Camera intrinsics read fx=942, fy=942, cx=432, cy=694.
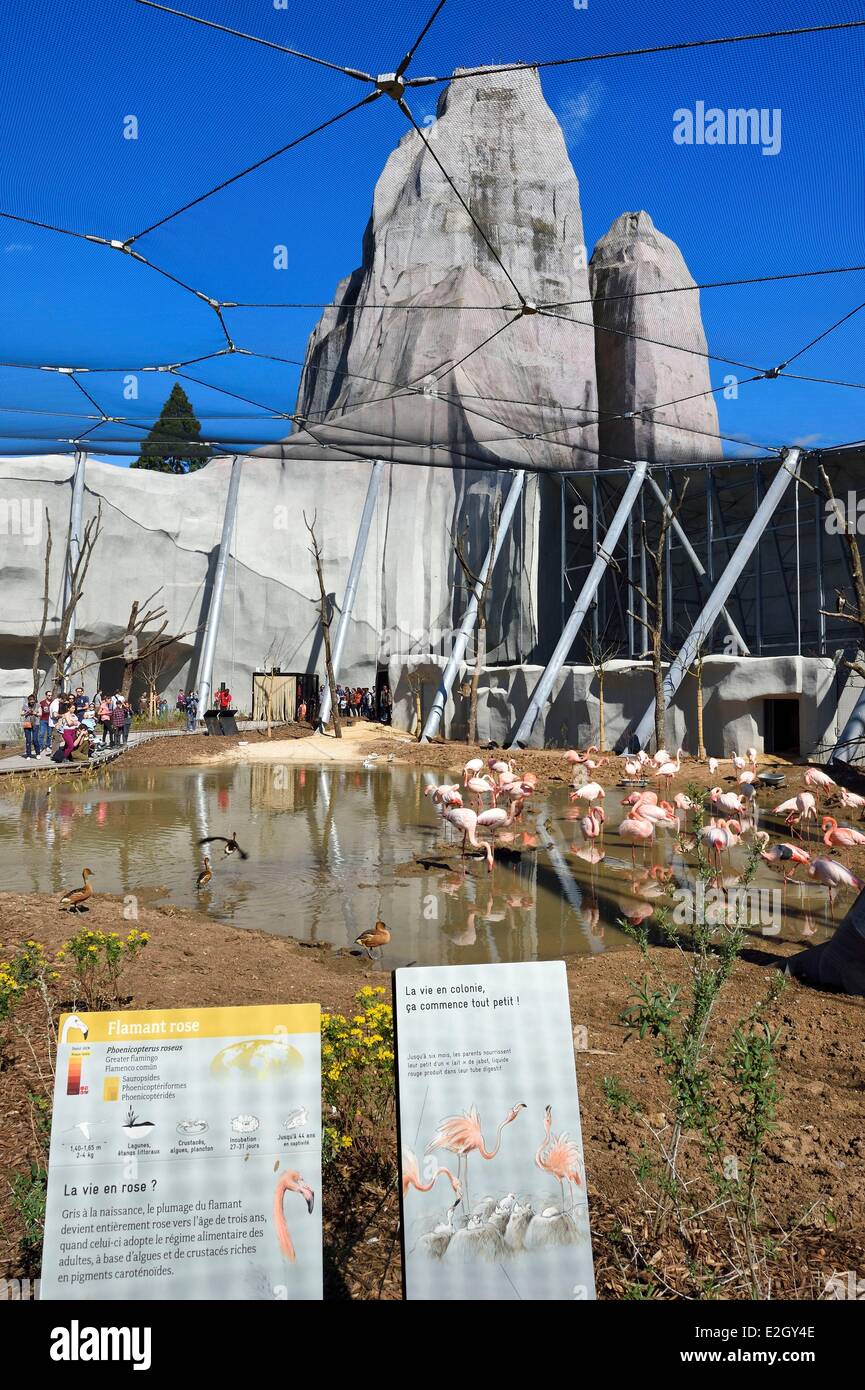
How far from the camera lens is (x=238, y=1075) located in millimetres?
2352

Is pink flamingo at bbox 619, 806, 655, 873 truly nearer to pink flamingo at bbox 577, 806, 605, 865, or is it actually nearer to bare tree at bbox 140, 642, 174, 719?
pink flamingo at bbox 577, 806, 605, 865

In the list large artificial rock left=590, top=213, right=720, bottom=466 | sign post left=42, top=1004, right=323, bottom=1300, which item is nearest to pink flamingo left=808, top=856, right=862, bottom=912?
sign post left=42, top=1004, right=323, bottom=1300

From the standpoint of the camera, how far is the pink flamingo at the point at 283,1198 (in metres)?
2.25

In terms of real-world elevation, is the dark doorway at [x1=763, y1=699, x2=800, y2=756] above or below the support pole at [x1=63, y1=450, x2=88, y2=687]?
below

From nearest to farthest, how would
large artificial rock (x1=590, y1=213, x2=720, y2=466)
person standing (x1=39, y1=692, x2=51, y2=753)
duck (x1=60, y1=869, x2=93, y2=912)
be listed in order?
duck (x1=60, y1=869, x2=93, y2=912), person standing (x1=39, y1=692, x2=51, y2=753), large artificial rock (x1=590, y1=213, x2=720, y2=466)

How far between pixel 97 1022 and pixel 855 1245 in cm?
254

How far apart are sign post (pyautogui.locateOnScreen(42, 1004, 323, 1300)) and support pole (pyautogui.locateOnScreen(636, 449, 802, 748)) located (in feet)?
59.5

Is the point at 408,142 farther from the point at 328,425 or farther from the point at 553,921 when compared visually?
the point at 553,921

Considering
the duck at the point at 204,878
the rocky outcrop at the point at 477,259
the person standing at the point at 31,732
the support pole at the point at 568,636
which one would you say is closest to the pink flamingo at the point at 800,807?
the duck at the point at 204,878

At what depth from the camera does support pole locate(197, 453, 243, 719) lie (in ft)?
94.2

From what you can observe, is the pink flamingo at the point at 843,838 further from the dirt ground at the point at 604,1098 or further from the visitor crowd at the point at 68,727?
the visitor crowd at the point at 68,727

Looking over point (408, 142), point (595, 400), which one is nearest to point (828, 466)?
point (595, 400)

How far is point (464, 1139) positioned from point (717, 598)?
63.1ft

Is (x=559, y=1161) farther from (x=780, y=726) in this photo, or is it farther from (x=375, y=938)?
(x=780, y=726)
